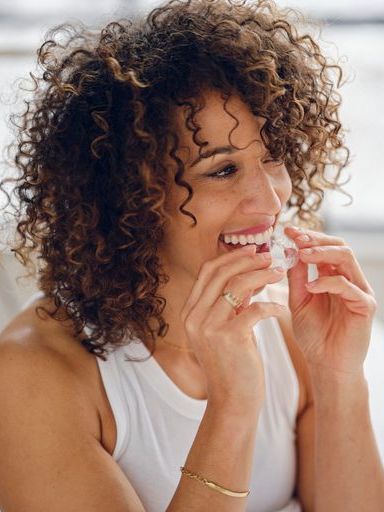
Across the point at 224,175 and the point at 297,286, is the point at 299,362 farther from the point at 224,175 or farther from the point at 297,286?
the point at 224,175

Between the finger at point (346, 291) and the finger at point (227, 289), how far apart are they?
0.48 ft

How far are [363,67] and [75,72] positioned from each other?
7.19 feet

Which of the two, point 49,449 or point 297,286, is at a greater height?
point 297,286

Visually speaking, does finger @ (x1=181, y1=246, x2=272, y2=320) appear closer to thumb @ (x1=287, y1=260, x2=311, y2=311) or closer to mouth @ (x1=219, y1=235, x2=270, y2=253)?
mouth @ (x1=219, y1=235, x2=270, y2=253)

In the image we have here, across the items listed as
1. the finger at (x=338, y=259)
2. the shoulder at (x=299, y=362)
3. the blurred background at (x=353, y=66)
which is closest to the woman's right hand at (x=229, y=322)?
the finger at (x=338, y=259)

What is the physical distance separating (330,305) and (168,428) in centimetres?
37

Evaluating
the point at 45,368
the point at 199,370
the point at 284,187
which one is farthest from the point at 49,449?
the point at 284,187

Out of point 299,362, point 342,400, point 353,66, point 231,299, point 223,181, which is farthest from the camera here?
point 353,66

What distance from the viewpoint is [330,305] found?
1528 mm

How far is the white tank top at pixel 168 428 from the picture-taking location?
1471mm

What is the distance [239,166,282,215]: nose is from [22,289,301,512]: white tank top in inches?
14.0

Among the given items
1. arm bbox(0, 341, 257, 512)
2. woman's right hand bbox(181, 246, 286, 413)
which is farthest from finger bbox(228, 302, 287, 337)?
arm bbox(0, 341, 257, 512)

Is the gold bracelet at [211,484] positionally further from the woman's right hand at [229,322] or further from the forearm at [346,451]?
the forearm at [346,451]

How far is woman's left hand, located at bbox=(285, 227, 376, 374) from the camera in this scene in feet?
4.61
